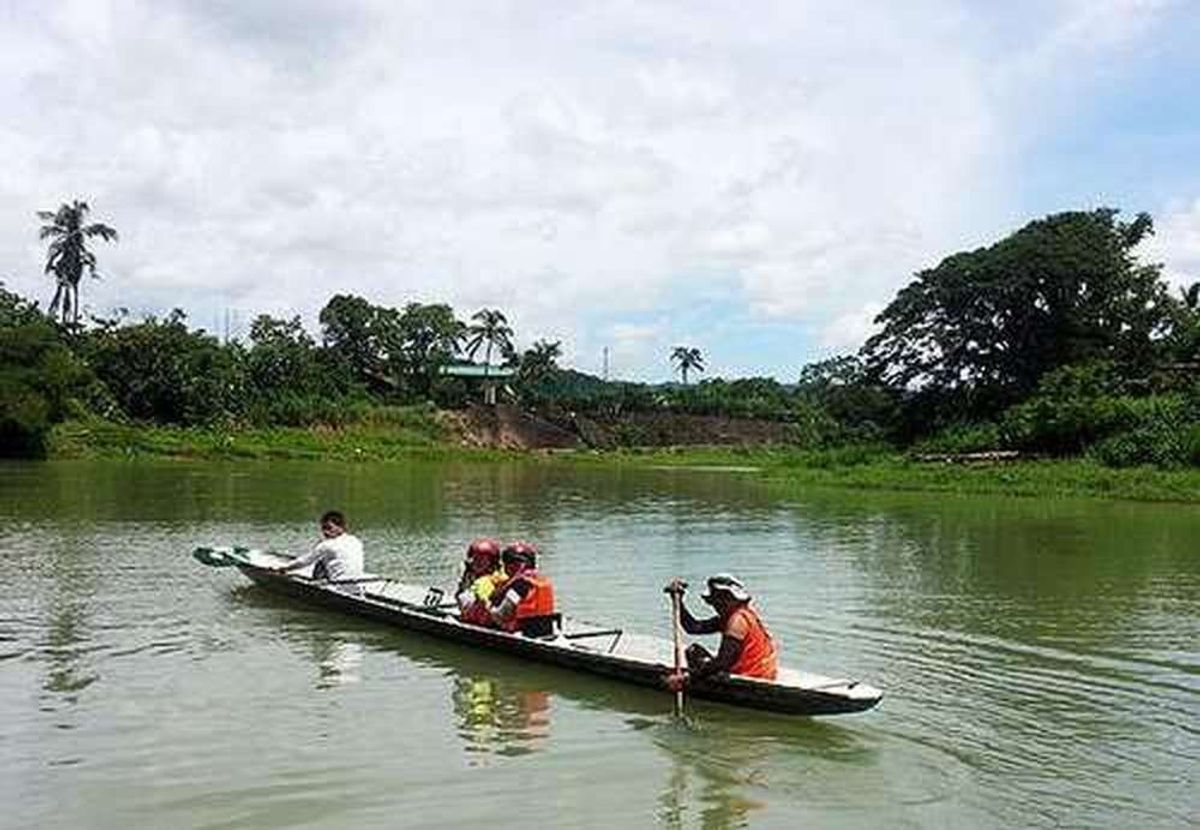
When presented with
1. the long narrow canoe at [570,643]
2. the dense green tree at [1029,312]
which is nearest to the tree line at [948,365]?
the dense green tree at [1029,312]

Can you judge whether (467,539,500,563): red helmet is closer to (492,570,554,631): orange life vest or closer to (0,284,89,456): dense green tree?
(492,570,554,631): orange life vest

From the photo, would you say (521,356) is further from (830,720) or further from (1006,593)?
(830,720)

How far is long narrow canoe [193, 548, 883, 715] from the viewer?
37.7 feet

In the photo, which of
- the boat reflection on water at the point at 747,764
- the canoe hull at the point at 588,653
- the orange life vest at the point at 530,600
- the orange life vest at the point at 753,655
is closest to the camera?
the boat reflection on water at the point at 747,764

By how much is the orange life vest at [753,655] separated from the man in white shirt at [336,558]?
23.2 ft

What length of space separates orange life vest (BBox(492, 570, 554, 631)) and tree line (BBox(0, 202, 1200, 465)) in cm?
3471

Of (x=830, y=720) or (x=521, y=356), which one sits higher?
(x=521, y=356)

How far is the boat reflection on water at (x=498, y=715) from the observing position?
11.2 meters

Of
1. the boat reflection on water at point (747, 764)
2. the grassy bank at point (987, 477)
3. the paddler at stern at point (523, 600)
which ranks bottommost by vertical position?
the boat reflection on water at point (747, 764)

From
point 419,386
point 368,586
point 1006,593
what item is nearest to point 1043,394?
point 1006,593

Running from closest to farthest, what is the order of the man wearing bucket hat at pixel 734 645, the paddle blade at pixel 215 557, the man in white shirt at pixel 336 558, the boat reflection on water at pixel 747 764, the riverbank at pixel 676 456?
the boat reflection on water at pixel 747 764 < the man wearing bucket hat at pixel 734 645 < the man in white shirt at pixel 336 558 < the paddle blade at pixel 215 557 < the riverbank at pixel 676 456

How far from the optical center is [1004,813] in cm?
953

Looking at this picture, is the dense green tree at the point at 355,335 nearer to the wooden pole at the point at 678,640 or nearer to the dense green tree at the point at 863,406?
the dense green tree at the point at 863,406

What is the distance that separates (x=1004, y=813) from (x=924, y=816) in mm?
579
